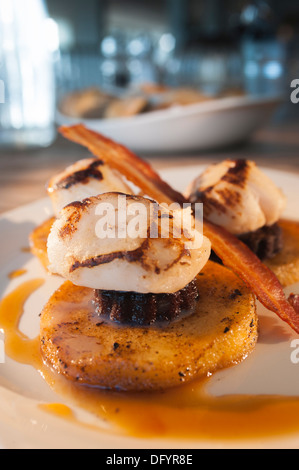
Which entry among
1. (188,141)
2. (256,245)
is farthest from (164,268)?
(188,141)

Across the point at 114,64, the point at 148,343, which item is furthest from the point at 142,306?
the point at 114,64

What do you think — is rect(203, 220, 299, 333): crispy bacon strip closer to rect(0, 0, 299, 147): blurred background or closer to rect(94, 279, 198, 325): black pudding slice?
rect(94, 279, 198, 325): black pudding slice

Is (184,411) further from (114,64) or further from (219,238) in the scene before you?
(114,64)

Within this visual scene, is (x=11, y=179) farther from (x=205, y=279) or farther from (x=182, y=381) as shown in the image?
(x=182, y=381)

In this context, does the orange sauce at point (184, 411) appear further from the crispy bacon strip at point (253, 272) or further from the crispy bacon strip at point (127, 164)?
the crispy bacon strip at point (127, 164)

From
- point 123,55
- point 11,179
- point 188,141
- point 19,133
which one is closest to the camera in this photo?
point 11,179

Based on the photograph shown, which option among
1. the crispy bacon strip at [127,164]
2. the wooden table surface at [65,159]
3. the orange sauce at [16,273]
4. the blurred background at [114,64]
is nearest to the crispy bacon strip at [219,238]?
the crispy bacon strip at [127,164]

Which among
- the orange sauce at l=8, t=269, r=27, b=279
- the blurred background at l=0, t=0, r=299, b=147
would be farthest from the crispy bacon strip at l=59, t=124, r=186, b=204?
the blurred background at l=0, t=0, r=299, b=147

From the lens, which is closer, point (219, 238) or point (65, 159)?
point (219, 238)
